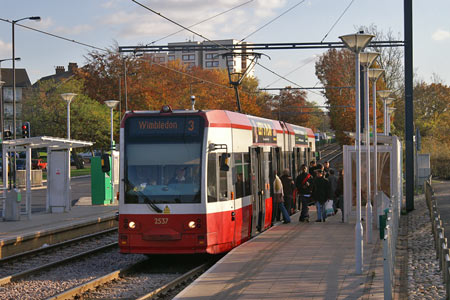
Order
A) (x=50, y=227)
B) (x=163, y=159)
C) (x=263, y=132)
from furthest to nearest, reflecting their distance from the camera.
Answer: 1. (x=50, y=227)
2. (x=263, y=132)
3. (x=163, y=159)

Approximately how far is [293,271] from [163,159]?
11.4 ft

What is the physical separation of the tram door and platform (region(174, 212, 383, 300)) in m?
0.51

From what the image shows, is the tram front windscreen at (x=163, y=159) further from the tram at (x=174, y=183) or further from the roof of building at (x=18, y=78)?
the roof of building at (x=18, y=78)

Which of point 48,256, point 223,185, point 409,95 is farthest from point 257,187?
point 409,95

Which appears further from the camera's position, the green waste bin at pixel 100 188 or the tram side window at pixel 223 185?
the green waste bin at pixel 100 188

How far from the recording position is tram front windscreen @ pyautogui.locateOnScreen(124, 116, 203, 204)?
46.3 ft

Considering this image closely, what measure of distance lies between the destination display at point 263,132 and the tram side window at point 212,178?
3.71 meters

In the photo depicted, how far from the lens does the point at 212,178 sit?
1434cm

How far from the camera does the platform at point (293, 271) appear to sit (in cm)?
1065

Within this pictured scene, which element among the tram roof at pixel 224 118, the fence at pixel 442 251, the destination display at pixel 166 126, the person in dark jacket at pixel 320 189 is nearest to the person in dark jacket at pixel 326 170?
the person in dark jacket at pixel 320 189

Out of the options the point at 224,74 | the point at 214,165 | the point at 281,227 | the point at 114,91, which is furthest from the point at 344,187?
the point at 224,74

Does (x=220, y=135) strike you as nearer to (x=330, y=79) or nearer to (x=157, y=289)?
(x=157, y=289)

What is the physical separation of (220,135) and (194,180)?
4.31ft

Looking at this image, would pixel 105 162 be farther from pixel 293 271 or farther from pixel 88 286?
pixel 293 271
